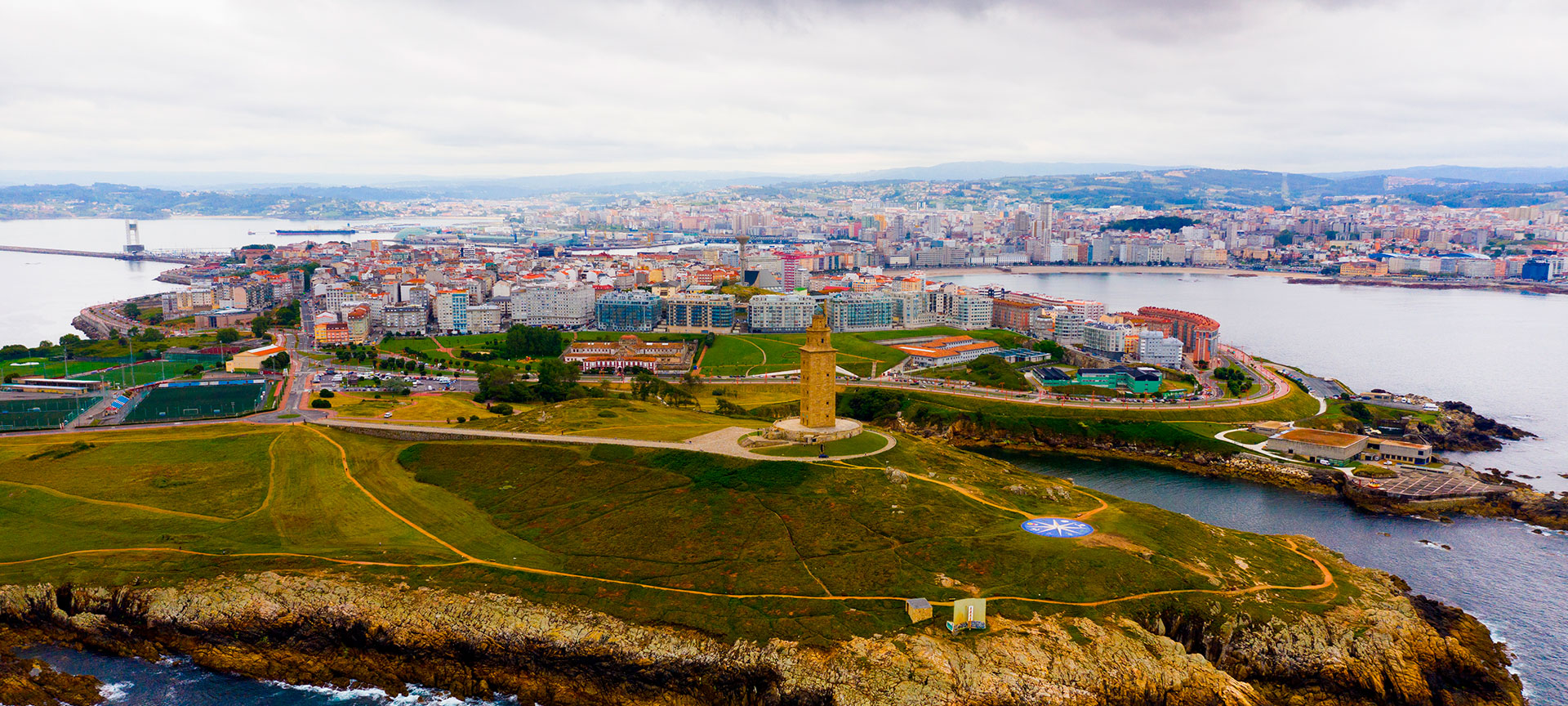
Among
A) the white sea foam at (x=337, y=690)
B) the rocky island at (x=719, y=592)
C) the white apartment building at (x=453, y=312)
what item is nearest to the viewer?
the rocky island at (x=719, y=592)

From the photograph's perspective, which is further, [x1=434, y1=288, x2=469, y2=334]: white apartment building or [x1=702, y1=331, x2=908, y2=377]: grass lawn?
[x1=434, y1=288, x2=469, y2=334]: white apartment building

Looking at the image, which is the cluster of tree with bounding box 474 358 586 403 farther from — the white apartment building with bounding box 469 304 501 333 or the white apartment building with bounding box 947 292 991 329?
the white apartment building with bounding box 947 292 991 329

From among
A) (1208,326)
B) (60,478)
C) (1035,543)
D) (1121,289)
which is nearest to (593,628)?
(1035,543)

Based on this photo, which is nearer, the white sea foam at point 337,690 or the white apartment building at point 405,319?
the white sea foam at point 337,690

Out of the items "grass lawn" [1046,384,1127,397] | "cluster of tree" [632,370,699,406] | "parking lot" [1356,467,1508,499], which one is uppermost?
"cluster of tree" [632,370,699,406]

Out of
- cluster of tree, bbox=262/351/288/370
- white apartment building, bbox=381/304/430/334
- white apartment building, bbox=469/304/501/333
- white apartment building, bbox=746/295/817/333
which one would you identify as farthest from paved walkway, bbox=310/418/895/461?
white apartment building, bbox=746/295/817/333

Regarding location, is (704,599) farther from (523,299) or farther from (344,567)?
(523,299)

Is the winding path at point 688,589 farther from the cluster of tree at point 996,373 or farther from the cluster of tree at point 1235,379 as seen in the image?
the cluster of tree at point 1235,379

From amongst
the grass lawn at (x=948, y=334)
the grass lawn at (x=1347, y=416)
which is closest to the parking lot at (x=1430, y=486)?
the grass lawn at (x=1347, y=416)
